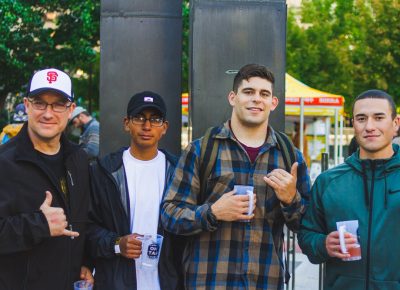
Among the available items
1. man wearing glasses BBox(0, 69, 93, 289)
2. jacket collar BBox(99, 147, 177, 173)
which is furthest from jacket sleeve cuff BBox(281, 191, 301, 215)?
man wearing glasses BBox(0, 69, 93, 289)

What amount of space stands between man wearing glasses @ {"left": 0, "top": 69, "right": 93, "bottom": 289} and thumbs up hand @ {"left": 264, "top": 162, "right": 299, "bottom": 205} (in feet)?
3.65

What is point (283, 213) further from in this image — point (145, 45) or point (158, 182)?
point (145, 45)

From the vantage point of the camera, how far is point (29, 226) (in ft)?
9.83

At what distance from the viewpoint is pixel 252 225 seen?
3436mm

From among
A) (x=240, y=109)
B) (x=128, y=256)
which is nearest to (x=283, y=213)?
(x=240, y=109)

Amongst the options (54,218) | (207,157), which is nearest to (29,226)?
(54,218)

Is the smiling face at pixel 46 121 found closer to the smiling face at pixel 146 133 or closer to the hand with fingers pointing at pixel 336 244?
the smiling face at pixel 146 133

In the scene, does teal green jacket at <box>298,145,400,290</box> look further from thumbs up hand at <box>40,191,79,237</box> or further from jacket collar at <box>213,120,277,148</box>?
thumbs up hand at <box>40,191,79,237</box>

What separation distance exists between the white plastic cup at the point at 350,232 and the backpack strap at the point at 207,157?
816 mm

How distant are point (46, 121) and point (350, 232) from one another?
1800 millimetres

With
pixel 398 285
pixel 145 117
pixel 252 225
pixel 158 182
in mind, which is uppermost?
pixel 145 117

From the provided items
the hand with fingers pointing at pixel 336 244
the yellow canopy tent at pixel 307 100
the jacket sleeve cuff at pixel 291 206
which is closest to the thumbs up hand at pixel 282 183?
the jacket sleeve cuff at pixel 291 206

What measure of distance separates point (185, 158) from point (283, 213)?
0.67 meters

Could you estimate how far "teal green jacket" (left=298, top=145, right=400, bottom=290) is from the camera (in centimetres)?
317
